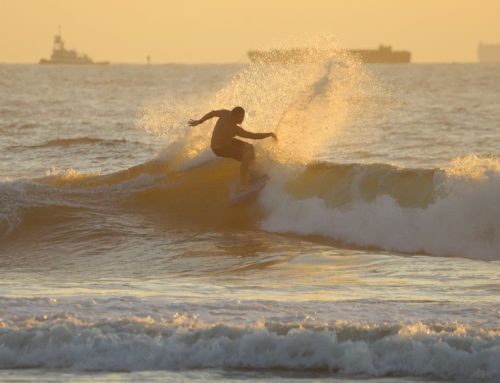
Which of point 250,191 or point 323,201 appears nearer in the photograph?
point 323,201

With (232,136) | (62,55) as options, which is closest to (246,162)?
(232,136)

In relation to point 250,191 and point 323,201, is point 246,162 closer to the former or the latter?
point 250,191

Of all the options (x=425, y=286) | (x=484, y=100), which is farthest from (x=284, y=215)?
(x=484, y=100)

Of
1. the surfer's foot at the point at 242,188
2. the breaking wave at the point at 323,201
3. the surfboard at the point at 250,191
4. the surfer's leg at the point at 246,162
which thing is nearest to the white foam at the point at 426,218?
the breaking wave at the point at 323,201

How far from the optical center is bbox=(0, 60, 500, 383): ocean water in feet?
30.7

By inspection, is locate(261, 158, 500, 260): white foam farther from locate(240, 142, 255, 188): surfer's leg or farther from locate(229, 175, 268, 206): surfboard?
locate(240, 142, 255, 188): surfer's leg

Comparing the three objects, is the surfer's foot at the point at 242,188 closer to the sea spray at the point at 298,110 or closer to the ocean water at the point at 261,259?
the ocean water at the point at 261,259

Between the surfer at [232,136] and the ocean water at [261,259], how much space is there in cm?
85

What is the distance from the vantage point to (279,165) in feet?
58.3

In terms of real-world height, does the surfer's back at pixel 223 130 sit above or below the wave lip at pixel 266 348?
above

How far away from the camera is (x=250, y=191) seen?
1730cm

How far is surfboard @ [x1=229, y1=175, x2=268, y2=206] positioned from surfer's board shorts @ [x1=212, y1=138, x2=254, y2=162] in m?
0.66

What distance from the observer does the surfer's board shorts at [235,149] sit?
16.5m

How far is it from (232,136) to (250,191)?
49.0 inches
